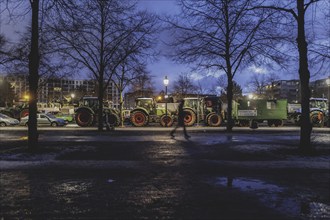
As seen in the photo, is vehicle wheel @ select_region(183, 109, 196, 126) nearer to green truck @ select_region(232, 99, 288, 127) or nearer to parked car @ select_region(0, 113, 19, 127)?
green truck @ select_region(232, 99, 288, 127)

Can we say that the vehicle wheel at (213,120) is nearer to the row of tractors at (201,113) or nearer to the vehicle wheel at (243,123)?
the row of tractors at (201,113)

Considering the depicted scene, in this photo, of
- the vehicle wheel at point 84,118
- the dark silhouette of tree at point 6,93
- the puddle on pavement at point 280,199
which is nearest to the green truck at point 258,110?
the vehicle wheel at point 84,118

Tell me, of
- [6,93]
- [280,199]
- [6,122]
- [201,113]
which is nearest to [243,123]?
[201,113]

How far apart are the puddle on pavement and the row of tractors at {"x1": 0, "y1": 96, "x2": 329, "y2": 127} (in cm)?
2463

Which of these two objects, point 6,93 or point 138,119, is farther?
point 6,93

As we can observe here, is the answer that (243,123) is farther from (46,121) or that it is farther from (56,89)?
(56,89)

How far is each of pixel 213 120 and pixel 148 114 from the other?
5761 mm

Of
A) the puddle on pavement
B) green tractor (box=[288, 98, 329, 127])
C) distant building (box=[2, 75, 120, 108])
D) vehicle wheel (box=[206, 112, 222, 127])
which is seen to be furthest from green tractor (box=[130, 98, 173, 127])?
the puddle on pavement

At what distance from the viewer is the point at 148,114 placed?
34094 mm

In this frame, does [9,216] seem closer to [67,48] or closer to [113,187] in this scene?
[113,187]

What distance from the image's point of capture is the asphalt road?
5887 mm

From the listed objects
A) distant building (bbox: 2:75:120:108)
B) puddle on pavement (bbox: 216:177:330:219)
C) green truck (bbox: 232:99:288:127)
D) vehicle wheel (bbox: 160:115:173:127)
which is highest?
distant building (bbox: 2:75:120:108)

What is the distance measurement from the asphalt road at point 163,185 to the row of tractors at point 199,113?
19941 mm

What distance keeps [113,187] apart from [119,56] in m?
22.3
